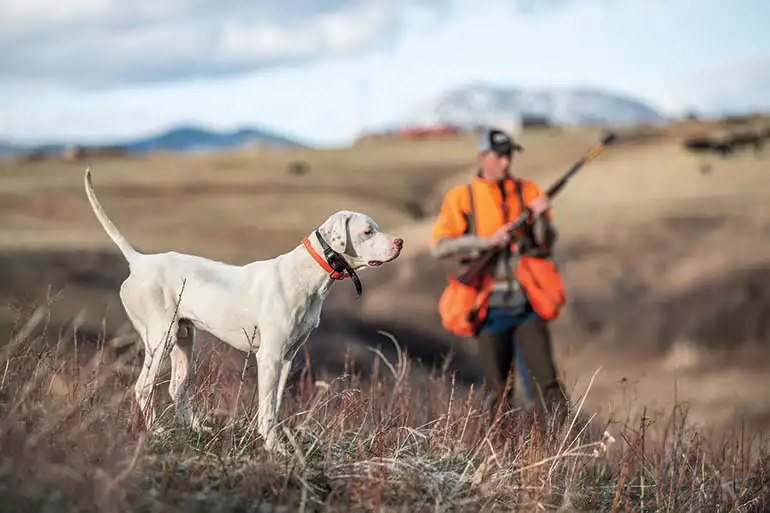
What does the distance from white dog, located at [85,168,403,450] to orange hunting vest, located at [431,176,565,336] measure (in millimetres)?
3130

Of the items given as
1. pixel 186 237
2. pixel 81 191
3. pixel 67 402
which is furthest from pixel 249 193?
pixel 67 402

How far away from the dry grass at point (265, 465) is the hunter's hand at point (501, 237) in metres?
2.29

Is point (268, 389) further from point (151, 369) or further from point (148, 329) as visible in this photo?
point (148, 329)

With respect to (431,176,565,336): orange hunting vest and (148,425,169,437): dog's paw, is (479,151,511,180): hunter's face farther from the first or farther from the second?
(148,425,169,437): dog's paw

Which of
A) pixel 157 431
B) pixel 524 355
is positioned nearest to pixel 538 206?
pixel 524 355

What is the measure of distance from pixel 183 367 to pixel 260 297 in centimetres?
68

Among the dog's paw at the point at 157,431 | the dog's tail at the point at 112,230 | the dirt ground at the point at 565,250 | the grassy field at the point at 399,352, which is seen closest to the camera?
the grassy field at the point at 399,352

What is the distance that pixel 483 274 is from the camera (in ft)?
27.2

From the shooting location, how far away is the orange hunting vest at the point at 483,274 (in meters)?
8.19

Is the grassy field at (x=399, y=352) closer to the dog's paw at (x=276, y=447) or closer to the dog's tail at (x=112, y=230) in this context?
the dog's paw at (x=276, y=447)

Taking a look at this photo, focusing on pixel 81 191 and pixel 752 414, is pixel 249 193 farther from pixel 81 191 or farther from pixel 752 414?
pixel 752 414

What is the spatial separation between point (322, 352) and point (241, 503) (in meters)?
16.6

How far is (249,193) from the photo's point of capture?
4844 cm

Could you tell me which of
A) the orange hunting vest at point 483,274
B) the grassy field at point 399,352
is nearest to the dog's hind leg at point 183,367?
the grassy field at point 399,352
